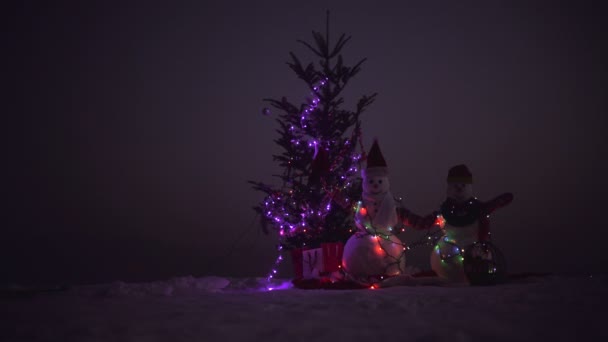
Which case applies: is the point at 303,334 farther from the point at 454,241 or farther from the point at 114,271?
the point at 114,271

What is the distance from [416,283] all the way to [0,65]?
7.17m

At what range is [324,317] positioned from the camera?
2471 millimetres

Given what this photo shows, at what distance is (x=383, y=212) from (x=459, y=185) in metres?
0.86

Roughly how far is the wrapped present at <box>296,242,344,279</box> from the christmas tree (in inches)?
17.7

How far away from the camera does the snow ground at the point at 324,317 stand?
6.82ft

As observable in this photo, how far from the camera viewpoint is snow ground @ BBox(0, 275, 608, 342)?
2.08m

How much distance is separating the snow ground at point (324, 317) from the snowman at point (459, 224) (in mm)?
1375

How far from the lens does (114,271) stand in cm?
700

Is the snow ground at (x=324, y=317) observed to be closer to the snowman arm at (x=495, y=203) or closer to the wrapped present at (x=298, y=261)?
the snowman arm at (x=495, y=203)

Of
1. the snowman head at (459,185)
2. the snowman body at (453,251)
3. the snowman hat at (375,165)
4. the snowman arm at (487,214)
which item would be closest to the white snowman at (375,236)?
the snowman hat at (375,165)

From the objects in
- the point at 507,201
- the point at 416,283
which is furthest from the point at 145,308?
the point at 507,201

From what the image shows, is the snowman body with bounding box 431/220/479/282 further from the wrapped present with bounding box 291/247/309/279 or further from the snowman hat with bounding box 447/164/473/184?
the wrapped present with bounding box 291/247/309/279

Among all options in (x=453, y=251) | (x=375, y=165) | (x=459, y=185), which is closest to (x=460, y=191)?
(x=459, y=185)

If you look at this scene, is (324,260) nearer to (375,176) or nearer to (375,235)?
(375,235)
